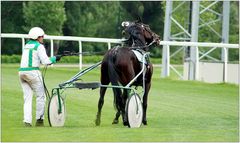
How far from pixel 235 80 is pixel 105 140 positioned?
14.3 meters

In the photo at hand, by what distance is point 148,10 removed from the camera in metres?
54.4

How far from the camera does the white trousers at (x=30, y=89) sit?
12773 mm

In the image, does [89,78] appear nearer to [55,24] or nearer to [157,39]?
[157,39]

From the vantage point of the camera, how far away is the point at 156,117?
14.8 m

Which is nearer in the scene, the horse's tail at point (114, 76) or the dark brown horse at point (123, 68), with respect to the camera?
the horse's tail at point (114, 76)

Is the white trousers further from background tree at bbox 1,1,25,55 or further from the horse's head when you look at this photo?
background tree at bbox 1,1,25,55

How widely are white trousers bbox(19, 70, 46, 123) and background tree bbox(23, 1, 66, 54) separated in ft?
93.7

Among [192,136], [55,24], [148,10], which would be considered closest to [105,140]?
[192,136]

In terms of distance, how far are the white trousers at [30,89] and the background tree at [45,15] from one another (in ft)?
93.7

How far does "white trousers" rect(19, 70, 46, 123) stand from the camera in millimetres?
12773

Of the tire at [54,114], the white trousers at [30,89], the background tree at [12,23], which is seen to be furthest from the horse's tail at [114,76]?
the background tree at [12,23]

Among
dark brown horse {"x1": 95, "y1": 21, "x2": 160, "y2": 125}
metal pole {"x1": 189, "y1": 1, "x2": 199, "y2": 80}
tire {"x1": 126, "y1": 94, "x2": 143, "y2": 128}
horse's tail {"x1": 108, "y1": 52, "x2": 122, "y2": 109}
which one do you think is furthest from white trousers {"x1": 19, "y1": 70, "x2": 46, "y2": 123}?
metal pole {"x1": 189, "y1": 1, "x2": 199, "y2": 80}

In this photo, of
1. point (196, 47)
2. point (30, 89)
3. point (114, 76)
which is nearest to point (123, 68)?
point (114, 76)

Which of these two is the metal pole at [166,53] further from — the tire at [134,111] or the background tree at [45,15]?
the background tree at [45,15]
